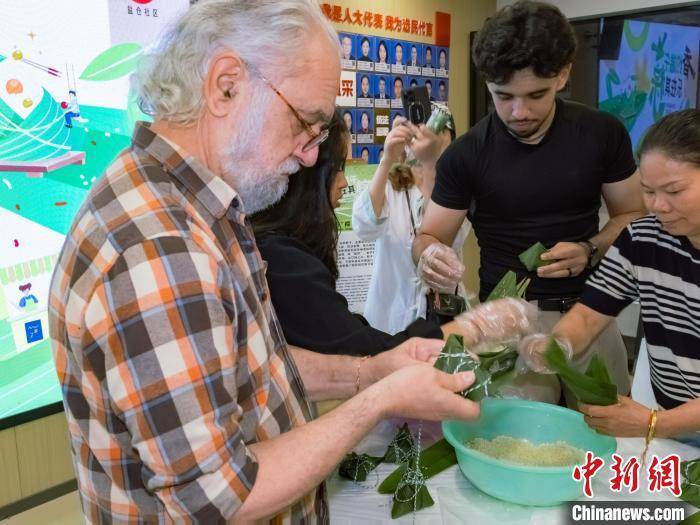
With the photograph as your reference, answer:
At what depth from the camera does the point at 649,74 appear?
3656 mm

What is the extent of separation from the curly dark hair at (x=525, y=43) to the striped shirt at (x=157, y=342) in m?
1.28

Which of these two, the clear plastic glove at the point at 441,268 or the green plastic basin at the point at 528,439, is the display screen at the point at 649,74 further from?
the green plastic basin at the point at 528,439

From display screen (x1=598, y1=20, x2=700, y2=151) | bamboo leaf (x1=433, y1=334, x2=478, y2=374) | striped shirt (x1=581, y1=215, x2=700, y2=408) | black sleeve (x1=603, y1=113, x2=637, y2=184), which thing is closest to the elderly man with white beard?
bamboo leaf (x1=433, y1=334, x2=478, y2=374)

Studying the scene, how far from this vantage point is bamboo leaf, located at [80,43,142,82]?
8.14 ft

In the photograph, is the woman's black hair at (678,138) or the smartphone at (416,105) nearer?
the woman's black hair at (678,138)

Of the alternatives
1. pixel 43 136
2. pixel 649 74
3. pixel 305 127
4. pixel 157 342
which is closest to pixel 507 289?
pixel 305 127

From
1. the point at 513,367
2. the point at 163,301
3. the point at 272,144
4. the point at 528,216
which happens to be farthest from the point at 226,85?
the point at 528,216

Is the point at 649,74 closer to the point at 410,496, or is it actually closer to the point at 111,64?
the point at 111,64

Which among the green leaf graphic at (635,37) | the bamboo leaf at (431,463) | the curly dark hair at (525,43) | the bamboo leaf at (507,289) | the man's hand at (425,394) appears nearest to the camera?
the man's hand at (425,394)

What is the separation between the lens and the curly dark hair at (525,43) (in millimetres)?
1766

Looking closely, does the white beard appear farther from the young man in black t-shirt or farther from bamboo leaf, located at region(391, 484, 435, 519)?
the young man in black t-shirt

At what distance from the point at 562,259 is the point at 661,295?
14.0 inches

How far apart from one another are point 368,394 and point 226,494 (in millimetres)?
258

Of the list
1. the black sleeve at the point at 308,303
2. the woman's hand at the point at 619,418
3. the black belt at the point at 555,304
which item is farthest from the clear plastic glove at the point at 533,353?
the black belt at the point at 555,304
